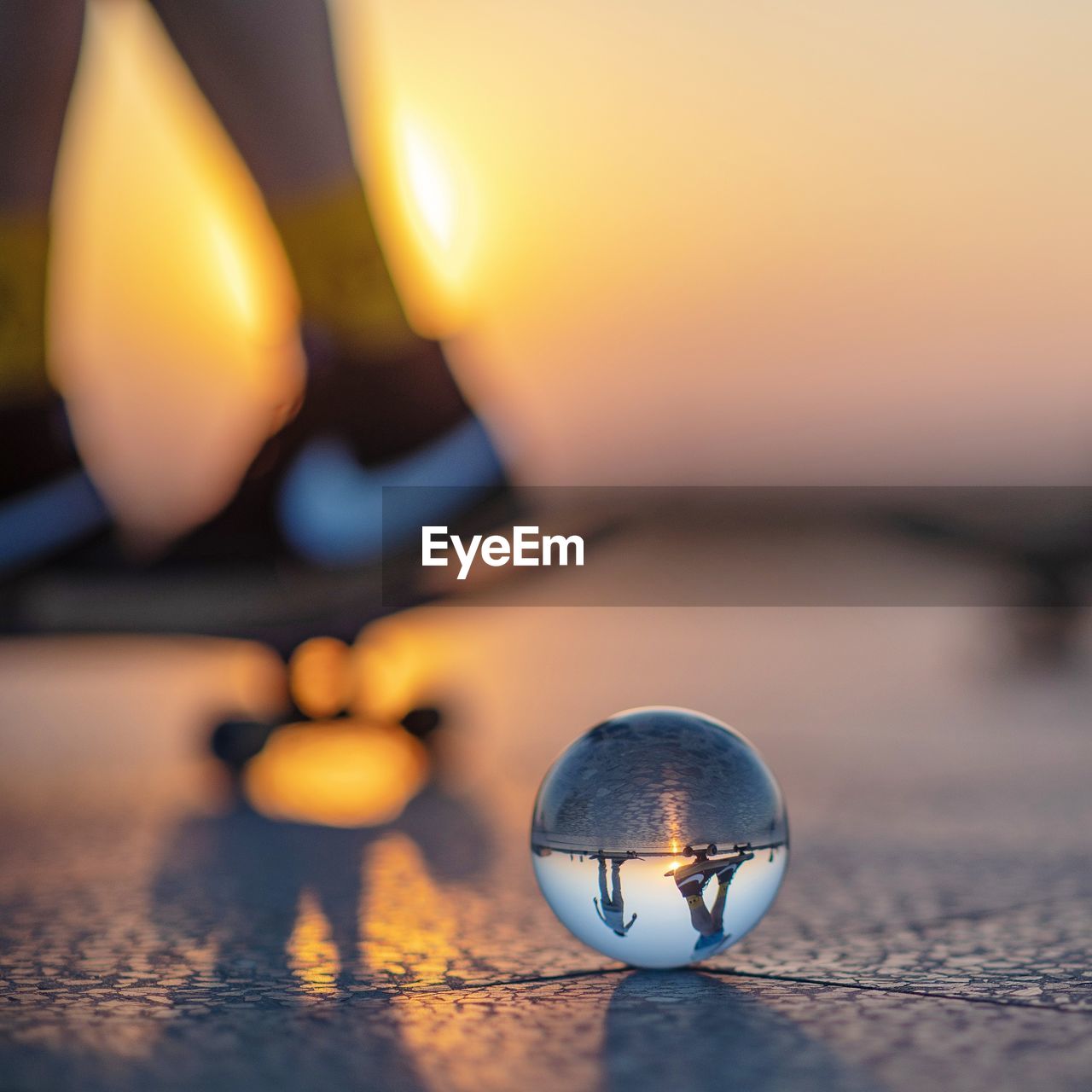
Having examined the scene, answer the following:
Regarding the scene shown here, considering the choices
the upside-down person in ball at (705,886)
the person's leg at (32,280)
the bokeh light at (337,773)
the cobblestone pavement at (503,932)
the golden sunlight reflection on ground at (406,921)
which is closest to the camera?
the cobblestone pavement at (503,932)

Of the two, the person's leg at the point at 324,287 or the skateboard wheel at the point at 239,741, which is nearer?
the skateboard wheel at the point at 239,741

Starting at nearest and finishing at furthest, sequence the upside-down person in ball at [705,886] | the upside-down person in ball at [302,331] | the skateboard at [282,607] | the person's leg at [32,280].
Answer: the upside-down person in ball at [705,886]
the skateboard at [282,607]
the upside-down person in ball at [302,331]
the person's leg at [32,280]

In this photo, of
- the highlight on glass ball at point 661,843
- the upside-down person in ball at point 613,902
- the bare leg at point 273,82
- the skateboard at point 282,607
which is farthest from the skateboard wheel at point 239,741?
the upside-down person in ball at point 613,902

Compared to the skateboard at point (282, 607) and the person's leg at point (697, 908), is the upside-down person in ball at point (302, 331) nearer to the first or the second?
the skateboard at point (282, 607)

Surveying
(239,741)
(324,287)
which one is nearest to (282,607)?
(239,741)

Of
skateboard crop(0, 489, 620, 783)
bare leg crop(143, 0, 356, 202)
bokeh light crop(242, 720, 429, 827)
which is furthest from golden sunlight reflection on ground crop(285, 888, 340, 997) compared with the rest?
bare leg crop(143, 0, 356, 202)

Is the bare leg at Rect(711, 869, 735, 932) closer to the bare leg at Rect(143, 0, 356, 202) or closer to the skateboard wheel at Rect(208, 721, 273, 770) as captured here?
the skateboard wheel at Rect(208, 721, 273, 770)

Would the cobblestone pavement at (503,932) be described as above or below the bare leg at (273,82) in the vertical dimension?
below
